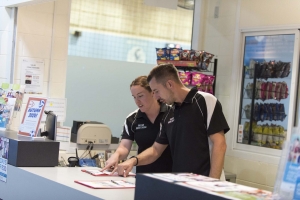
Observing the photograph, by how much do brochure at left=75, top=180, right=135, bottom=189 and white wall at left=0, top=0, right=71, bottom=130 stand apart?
7.70 feet

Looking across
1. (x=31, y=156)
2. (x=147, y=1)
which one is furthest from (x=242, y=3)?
(x=31, y=156)

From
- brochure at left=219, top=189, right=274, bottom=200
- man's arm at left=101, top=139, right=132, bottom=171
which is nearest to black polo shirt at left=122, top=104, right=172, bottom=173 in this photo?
man's arm at left=101, top=139, right=132, bottom=171

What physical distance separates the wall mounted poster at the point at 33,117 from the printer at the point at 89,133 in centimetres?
147

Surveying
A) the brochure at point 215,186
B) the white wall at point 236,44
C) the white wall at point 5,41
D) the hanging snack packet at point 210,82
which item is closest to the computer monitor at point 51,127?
the white wall at point 5,41

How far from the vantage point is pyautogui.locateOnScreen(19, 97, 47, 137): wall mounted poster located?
362 cm

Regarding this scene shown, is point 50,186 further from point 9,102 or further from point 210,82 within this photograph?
point 210,82

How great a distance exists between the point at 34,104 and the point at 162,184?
80.8 inches

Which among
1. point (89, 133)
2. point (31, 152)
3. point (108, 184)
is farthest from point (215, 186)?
point (89, 133)

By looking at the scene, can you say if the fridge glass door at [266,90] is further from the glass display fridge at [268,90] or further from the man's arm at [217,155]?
the man's arm at [217,155]

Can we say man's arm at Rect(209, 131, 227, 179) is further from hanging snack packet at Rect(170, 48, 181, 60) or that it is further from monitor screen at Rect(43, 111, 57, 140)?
hanging snack packet at Rect(170, 48, 181, 60)

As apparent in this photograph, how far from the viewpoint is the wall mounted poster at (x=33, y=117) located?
142 inches

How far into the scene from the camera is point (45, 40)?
5059mm

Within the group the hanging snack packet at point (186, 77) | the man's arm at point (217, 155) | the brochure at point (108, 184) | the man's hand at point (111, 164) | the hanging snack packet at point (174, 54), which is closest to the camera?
the brochure at point (108, 184)

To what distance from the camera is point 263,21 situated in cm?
571
